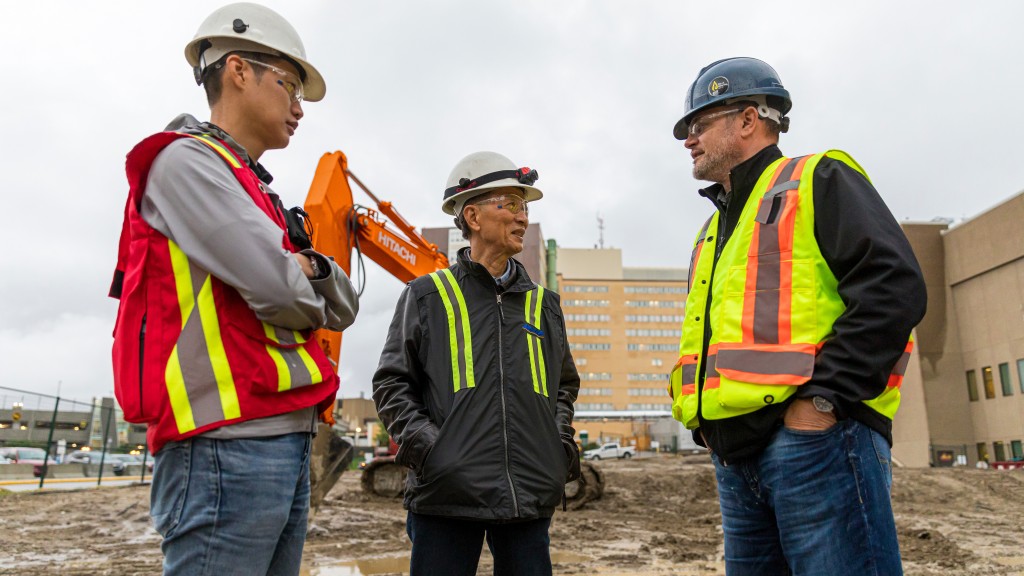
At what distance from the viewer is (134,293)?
1.67 m

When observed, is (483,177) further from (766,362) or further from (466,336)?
(766,362)

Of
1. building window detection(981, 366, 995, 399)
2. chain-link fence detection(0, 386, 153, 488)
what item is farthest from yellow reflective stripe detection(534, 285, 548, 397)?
building window detection(981, 366, 995, 399)

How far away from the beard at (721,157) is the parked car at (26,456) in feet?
64.0

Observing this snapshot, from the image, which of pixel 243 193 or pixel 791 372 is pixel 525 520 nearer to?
pixel 791 372

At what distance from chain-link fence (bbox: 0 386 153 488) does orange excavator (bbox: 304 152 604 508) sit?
10462 millimetres

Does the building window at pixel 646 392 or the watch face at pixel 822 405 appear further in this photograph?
the building window at pixel 646 392

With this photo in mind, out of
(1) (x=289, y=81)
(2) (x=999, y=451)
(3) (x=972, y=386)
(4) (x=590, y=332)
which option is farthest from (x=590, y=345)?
(1) (x=289, y=81)

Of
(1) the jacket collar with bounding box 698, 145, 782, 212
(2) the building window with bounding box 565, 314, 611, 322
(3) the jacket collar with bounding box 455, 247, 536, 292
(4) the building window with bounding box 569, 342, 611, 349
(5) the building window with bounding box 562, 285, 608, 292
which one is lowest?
(3) the jacket collar with bounding box 455, 247, 536, 292

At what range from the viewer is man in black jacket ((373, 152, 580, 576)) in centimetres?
259

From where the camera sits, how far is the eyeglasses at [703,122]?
8.92 ft

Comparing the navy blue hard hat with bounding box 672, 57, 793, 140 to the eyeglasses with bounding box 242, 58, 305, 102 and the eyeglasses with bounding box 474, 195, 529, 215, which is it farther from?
the eyeglasses with bounding box 242, 58, 305, 102

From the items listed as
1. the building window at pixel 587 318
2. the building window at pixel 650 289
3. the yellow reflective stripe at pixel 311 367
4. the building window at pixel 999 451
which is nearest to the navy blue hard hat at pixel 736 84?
the yellow reflective stripe at pixel 311 367

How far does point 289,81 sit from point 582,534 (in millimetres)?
8730

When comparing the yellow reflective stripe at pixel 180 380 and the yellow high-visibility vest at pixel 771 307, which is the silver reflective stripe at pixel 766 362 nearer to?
the yellow high-visibility vest at pixel 771 307
